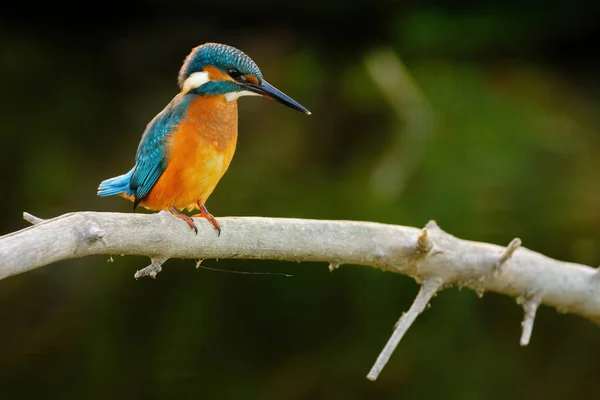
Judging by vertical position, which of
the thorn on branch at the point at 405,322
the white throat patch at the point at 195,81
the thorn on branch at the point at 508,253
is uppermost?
the thorn on branch at the point at 508,253

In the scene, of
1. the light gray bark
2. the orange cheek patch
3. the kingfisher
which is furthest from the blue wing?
the light gray bark

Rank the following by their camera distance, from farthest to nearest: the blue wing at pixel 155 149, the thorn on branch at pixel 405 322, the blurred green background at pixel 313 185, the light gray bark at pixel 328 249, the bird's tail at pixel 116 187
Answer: the blurred green background at pixel 313 185, the bird's tail at pixel 116 187, the blue wing at pixel 155 149, the thorn on branch at pixel 405 322, the light gray bark at pixel 328 249

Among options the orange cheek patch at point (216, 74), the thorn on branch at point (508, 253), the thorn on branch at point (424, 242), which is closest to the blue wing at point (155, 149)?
the orange cheek patch at point (216, 74)

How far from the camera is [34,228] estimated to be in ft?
4.21

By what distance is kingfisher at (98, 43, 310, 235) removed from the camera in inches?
70.2

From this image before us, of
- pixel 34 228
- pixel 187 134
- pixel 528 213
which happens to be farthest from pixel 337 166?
pixel 34 228

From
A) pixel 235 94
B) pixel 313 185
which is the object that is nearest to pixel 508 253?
pixel 235 94

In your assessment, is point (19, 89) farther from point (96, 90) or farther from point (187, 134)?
point (187, 134)

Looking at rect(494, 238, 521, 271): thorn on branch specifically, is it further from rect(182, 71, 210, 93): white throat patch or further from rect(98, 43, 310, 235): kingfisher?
rect(182, 71, 210, 93): white throat patch

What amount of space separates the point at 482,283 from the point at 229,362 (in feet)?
4.81

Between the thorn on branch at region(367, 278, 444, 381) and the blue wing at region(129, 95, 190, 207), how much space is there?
0.64m

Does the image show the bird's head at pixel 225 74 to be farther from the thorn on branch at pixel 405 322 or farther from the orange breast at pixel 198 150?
the thorn on branch at pixel 405 322

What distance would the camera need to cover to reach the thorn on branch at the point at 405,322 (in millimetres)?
1613

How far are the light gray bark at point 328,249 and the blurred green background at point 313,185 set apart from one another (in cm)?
107
